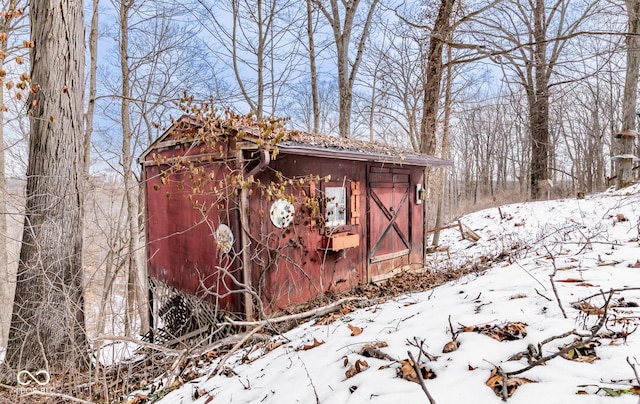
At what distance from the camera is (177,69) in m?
12.0

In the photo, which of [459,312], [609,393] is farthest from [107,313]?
[609,393]

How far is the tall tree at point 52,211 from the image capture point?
3959 mm

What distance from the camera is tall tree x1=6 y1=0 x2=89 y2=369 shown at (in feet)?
13.0

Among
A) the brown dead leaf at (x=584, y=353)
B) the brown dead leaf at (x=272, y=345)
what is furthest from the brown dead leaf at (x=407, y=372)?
the brown dead leaf at (x=272, y=345)

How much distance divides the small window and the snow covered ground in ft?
8.10

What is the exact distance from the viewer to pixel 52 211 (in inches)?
162

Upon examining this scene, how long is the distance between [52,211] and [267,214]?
8.82ft

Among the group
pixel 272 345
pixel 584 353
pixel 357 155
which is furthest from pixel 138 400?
pixel 357 155

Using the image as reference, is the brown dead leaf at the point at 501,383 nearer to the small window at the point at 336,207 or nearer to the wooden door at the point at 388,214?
the small window at the point at 336,207

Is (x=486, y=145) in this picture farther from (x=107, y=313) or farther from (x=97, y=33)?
(x=107, y=313)

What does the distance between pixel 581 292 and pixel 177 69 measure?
13166mm

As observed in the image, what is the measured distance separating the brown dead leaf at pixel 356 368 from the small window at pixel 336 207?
3733 mm

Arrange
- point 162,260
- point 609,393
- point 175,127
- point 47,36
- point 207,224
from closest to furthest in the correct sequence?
point 609,393, point 47,36, point 207,224, point 175,127, point 162,260

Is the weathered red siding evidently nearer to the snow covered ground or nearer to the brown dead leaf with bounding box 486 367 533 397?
the snow covered ground
